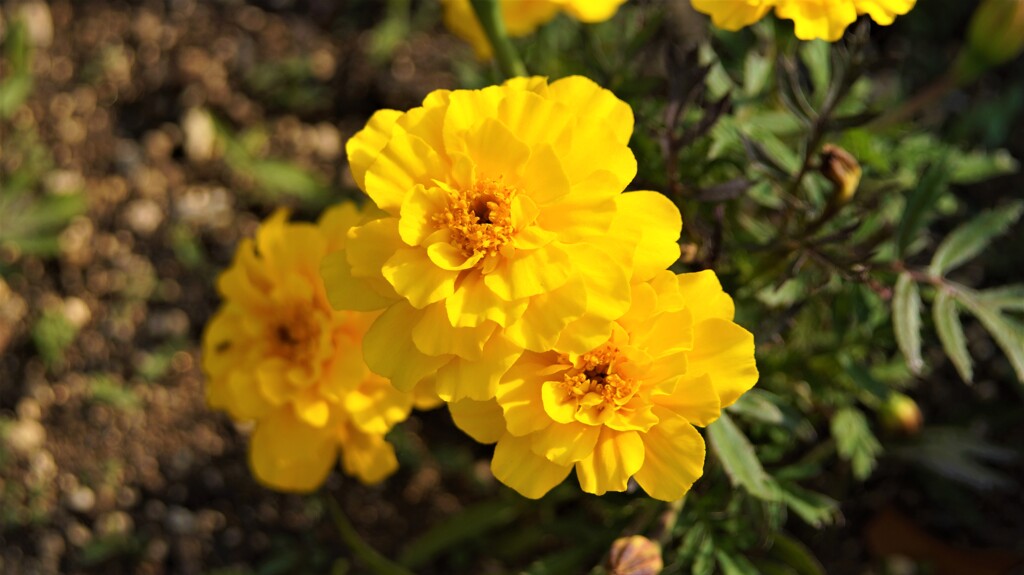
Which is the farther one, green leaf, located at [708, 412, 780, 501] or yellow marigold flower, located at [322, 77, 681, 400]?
green leaf, located at [708, 412, 780, 501]

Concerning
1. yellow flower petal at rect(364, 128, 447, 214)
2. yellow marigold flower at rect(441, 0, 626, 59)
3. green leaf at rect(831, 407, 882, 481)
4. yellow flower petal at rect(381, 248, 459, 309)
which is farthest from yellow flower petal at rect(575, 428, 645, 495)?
yellow marigold flower at rect(441, 0, 626, 59)

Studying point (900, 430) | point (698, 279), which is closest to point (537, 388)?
point (698, 279)

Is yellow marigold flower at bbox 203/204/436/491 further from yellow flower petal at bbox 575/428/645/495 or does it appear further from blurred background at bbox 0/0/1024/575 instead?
blurred background at bbox 0/0/1024/575

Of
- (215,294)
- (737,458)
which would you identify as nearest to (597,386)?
(737,458)

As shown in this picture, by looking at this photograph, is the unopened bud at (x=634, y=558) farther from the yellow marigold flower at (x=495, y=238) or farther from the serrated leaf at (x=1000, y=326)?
the serrated leaf at (x=1000, y=326)

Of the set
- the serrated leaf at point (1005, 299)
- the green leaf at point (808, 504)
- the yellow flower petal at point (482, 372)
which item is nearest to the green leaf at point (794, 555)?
the green leaf at point (808, 504)

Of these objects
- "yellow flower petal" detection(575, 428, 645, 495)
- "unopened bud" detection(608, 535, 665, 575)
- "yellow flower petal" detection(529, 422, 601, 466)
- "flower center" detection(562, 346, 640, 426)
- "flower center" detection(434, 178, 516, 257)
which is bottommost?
"unopened bud" detection(608, 535, 665, 575)
